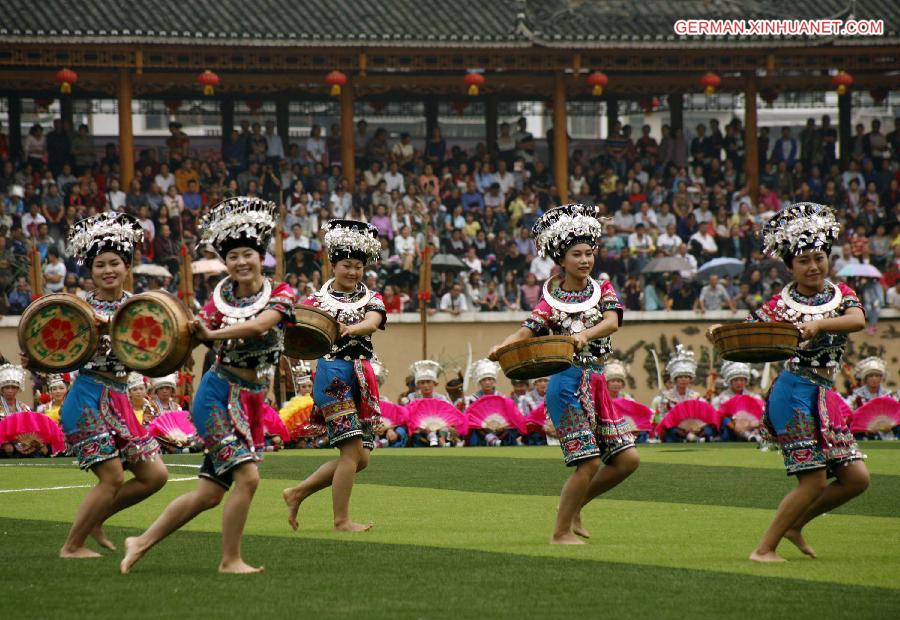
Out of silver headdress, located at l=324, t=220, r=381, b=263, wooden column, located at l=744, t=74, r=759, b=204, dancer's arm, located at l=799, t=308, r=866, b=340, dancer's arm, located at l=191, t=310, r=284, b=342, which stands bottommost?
dancer's arm, located at l=799, t=308, r=866, b=340

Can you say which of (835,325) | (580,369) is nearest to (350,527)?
(580,369)

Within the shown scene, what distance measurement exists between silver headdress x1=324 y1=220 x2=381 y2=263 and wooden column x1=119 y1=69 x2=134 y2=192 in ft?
55.2

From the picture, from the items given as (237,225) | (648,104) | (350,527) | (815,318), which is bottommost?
(350,527)

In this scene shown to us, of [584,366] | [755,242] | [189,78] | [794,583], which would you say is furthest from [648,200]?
[794,583]

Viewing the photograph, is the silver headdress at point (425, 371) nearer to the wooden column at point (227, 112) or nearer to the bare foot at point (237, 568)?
the wooden column at point (227, 112)

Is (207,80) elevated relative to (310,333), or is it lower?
elevated

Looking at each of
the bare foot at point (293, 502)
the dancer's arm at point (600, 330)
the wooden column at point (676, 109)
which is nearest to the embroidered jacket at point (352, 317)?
the bare foot at point (293, 502)

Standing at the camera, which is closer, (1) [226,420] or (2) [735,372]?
(1) [226,420]

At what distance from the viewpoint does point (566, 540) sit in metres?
9.11

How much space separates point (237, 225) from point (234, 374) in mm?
760

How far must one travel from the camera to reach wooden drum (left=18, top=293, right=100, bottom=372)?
8367mm

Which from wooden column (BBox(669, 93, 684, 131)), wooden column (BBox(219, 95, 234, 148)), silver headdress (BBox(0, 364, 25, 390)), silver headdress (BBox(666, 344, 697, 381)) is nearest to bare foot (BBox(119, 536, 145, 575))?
silver headdress (BBox(0, 364, 25, 390))

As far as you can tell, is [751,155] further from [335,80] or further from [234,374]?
[234,374]

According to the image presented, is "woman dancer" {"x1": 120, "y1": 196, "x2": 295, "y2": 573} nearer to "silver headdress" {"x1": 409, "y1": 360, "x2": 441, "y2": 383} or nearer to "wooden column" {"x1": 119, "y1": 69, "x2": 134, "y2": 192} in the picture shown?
"silver headdress" {"x1": 409, "y1": 360, "x2": 441, "y2": 383}
